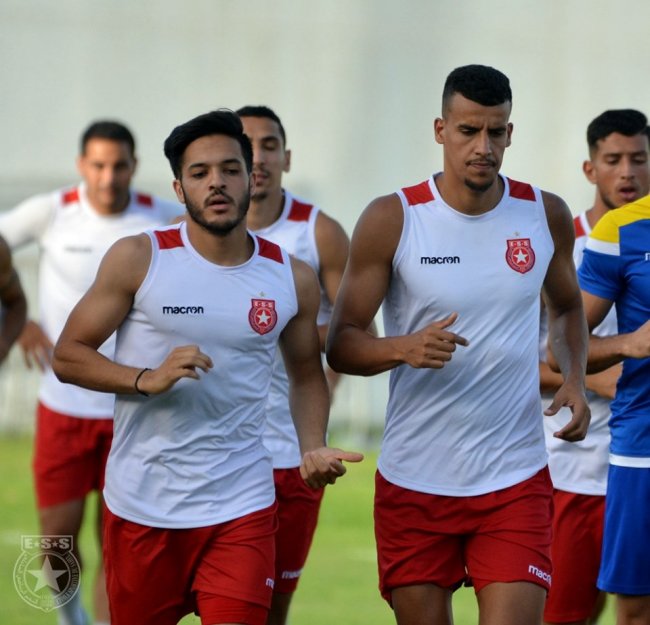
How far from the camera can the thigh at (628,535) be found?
6301mm

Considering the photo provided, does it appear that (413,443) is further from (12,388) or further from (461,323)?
(12,388)

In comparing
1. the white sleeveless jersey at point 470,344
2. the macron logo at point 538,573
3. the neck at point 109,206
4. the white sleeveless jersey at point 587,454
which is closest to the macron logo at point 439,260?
the white sleeveless jersey at point 470,344

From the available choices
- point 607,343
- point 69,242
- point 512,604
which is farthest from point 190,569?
point 69,242

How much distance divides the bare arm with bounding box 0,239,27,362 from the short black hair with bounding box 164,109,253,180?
5.40ft

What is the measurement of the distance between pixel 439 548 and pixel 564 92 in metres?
11.9

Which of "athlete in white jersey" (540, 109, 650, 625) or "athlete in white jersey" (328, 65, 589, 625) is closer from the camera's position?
"athlete in white jersey" (328, 65, 589, 625)

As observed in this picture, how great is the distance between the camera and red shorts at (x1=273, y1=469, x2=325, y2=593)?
7113 mm

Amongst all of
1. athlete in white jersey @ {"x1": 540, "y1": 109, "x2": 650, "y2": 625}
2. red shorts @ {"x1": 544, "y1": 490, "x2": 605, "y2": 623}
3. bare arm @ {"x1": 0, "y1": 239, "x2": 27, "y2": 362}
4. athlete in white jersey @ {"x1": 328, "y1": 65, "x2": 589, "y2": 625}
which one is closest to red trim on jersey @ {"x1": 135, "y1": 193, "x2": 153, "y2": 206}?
bare arm @ {"x1": 0, "y1": 239, "x2": 27, "y2": 362}

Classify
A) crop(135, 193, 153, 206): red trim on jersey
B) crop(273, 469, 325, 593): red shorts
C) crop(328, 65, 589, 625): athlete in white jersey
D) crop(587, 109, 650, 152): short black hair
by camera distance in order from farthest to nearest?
1. crop(135, 193, 153, 206): red trim on jersey
2. crop(587, 109, 650, 152): short black hair
3. crop(273, 469, 325, 593): red shorts
4. crop(328, 65, 589, 625): athlete in white jersey

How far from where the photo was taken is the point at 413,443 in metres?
6.04

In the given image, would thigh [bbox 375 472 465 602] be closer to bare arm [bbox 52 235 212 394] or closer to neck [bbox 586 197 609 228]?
bare arm [bbox 52 235 212 394]

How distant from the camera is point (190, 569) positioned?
5.75 m

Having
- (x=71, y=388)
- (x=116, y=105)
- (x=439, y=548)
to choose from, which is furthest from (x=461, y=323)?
(x=116, y=105)

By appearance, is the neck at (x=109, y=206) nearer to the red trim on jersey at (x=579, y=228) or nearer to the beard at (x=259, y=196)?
the beard at (x=259, y=196)
